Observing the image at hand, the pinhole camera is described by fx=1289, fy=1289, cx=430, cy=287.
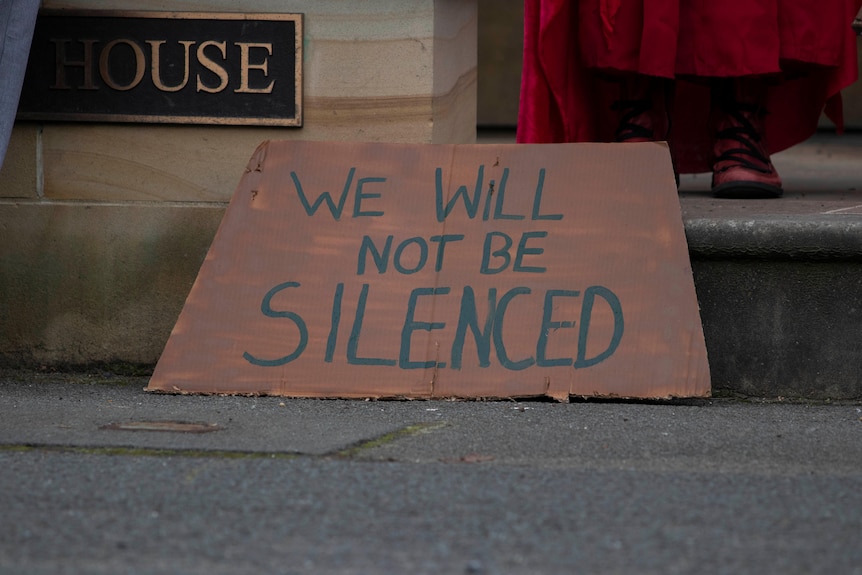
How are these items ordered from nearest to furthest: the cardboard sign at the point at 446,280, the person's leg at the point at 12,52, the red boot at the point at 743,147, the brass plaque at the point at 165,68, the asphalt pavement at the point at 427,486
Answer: the asphalt pavement at the point at 427,486 < the cardboard sign at the point at 446,280 < the person's leg at the point at 12,52 < the brass plaque at the point at 165,68 < the red boot at the point at 743,147

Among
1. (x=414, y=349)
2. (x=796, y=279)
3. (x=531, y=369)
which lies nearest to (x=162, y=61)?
(x=414, y=349)

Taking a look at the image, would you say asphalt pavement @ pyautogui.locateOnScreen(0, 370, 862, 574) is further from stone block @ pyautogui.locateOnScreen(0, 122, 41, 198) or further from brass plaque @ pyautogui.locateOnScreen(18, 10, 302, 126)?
brass plaque @ pyautogui.locateOnScreen(18, 10, 302, 126)

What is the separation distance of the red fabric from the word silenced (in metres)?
0.77

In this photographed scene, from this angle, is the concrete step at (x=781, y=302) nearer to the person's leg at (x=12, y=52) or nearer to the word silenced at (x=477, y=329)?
the word silenced at (x=477, y=329)

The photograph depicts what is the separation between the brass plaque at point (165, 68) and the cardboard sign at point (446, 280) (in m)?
0.14

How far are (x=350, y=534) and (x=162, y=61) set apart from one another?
1.52 metres

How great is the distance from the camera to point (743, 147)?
10.5 ft

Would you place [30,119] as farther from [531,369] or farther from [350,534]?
[350,534]

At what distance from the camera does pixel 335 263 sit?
2549mm

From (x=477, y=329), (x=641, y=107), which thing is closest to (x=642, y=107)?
(x=641, y=107)

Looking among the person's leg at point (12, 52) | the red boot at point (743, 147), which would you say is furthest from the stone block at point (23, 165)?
the red boot at point (743, 147)

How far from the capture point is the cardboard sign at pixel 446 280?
2.40 metres

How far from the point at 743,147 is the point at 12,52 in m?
1.73

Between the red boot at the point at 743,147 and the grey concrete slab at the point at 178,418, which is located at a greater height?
the red boot at the point at 743,147
